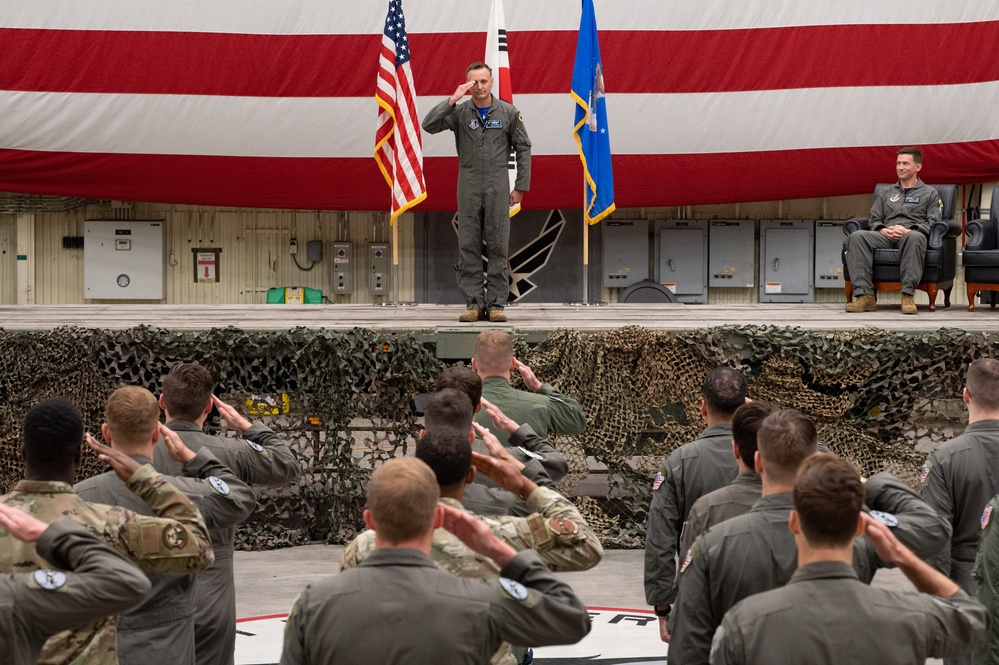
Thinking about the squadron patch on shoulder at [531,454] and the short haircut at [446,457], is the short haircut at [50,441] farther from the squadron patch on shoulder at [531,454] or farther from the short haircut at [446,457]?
the squadron patch on shoulder at [531,454]

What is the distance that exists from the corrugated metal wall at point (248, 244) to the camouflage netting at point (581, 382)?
5997 mm

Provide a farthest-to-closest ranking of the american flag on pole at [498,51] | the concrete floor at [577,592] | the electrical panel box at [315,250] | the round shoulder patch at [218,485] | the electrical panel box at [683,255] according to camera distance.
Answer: the electrical panel box at [315,250]
the electrical panel box at [683,255]
the american flag on pole at [498,51]
the concrete floor at [577,592]
the round shoulder patch at [218,485]

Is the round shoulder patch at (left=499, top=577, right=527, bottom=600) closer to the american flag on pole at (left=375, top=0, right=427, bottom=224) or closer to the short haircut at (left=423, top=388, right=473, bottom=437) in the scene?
the short haircut at (left=423, top=388, right=473, bottom=437)

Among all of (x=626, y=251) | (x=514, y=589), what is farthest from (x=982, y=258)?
(x=514, y=589)

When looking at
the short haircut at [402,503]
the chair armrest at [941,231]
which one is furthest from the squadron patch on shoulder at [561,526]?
the chair armrest at [941,231]

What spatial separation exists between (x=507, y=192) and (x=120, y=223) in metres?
6.86

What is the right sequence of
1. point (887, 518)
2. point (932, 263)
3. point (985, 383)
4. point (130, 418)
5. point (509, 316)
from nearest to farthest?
point (887, 518), point (130, 418), point (985, 383), point (509, 316), point (932, 263)

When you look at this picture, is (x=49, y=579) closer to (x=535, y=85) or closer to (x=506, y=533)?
(x=506, y=533)

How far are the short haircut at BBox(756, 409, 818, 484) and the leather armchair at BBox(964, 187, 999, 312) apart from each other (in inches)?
249

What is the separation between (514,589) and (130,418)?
1.36 m

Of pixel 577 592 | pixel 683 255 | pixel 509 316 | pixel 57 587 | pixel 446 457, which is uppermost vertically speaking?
pixel 683 255

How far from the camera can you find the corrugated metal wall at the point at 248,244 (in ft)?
43.3

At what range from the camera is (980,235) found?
8883mm

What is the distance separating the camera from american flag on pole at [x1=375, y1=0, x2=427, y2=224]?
29.1 ft
